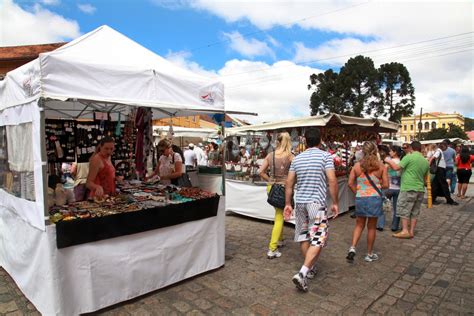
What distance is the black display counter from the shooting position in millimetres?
2830

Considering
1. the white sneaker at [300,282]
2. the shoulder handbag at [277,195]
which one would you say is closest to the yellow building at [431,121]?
the shoulder handbag at [277,195]

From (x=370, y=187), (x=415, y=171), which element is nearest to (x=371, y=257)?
(x=370, y=187)

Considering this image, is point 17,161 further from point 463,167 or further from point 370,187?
point 463,167

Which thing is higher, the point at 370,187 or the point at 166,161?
the point at 166,161

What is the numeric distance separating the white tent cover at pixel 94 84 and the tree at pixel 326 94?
110 ft

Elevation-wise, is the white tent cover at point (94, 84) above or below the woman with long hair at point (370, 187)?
above

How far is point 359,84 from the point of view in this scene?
36.5 metres

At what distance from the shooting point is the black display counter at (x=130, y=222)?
9.29 feet

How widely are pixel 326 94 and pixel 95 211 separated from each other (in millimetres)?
35983

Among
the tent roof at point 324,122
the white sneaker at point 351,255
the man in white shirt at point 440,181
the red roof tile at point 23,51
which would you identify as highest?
the red roof tile at point 23,51

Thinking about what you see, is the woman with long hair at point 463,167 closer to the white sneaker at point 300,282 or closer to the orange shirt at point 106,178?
the white sneaker at point 300,282

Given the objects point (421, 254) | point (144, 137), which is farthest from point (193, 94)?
point (421, 254)

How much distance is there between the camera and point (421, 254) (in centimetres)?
476

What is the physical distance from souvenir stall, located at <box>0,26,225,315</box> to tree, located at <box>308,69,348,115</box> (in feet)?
110
